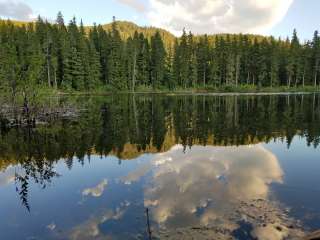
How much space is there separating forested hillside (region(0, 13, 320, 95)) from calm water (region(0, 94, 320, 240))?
6457 centimetres

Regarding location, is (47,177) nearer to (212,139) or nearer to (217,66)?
(212,139)

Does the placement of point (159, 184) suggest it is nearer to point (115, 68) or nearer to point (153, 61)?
point (115, 68)

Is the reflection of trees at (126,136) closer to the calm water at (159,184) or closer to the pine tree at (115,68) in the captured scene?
the calm water at (159,184)

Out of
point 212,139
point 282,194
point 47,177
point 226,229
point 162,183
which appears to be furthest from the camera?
point 212,139

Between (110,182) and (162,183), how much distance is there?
210 centimetres

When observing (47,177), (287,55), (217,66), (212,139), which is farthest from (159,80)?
(47,177)

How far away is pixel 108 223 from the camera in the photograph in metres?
9.53

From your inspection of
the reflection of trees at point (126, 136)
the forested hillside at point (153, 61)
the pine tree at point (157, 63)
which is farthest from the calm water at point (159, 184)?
the pine tree at point (157, 63)

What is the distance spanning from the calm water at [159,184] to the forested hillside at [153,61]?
64.6 metres

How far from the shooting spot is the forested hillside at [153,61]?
282ft

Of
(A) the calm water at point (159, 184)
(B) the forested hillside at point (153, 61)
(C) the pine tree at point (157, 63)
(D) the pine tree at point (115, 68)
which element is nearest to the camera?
(A) the calm water at point (159, 184)

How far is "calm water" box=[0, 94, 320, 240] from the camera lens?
362 inches

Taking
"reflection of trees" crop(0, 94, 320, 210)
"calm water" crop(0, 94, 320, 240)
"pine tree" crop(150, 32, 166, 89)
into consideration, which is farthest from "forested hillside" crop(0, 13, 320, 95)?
"calm water" crop(0, 94, 320, 240)

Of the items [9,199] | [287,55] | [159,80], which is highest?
[287,55]
